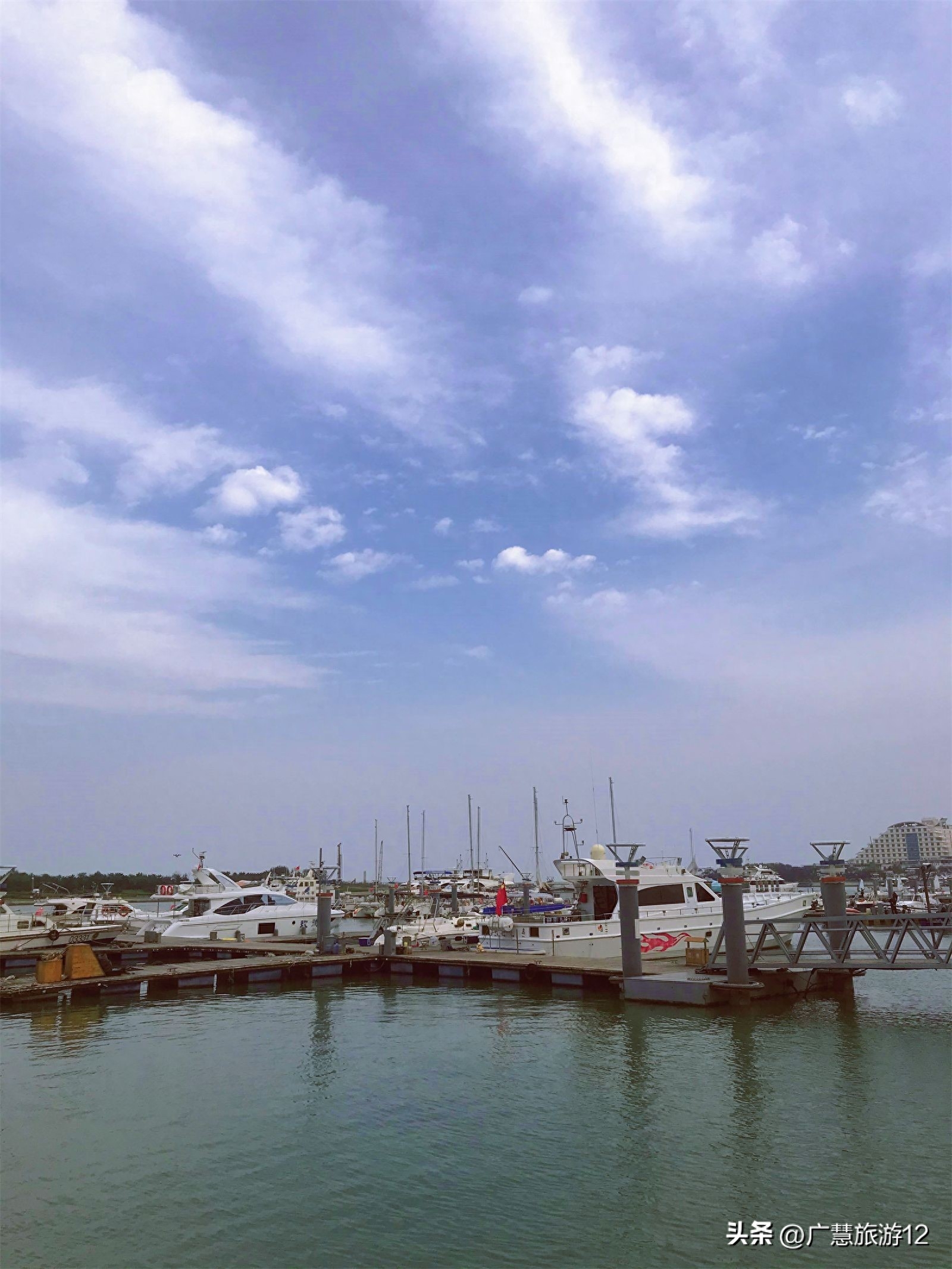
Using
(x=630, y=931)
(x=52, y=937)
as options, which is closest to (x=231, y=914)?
(x=52, y=937)

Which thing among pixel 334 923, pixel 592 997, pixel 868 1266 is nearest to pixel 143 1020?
pixel 592 997

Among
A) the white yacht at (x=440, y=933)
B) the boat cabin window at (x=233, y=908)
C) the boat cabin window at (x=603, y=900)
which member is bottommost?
the white yacht at (x=440, y=933)

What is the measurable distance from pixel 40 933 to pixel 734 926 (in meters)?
35.1

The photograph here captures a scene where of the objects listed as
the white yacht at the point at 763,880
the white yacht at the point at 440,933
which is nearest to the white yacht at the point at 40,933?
the white yacht at the point at 440,933

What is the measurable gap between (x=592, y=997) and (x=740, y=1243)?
60.4 ft

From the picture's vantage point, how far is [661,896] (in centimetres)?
3594

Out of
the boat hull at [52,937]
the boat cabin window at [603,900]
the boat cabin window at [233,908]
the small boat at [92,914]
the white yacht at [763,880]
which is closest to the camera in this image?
the boat cabin window at [603,900]

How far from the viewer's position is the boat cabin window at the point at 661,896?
35.6 meters

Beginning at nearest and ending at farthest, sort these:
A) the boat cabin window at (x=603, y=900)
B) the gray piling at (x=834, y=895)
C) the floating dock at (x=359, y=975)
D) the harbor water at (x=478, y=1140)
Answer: the harbor water at (x=478, y=1140), the floating dock at (x=359, y=975), the gray piling at (x=834, y=895), the boat cabin window at (x=603, y=900)

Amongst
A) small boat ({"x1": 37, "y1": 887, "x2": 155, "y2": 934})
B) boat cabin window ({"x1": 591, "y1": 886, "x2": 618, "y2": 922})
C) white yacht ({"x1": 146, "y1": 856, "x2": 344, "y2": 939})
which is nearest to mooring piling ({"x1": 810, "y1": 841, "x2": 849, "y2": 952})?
boat cabin window ({"x1": 591, "y1": 886, "x2": 618, "y2": 922})

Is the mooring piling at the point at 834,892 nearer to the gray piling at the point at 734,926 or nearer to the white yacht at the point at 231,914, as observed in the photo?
the gray piling at the point at 734,926

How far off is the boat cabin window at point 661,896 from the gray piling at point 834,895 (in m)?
8.32

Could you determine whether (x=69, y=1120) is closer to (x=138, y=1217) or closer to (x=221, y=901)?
(x=138, y=1217)

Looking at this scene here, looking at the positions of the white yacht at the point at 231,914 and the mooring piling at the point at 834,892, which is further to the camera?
the white yacht at the point at 231,914
